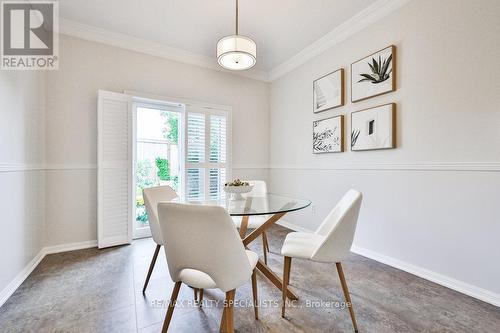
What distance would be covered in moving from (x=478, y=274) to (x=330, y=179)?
1.65m

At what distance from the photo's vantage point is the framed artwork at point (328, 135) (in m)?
2.95

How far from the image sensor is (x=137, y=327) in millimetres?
1467

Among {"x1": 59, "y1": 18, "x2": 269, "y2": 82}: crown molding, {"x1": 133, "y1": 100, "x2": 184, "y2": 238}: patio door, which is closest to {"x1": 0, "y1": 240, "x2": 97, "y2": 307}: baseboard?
{"x1": 133, "y1": 100, "x2": 184, "y2": 238}: patio door

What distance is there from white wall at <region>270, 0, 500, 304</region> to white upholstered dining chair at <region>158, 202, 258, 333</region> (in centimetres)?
197

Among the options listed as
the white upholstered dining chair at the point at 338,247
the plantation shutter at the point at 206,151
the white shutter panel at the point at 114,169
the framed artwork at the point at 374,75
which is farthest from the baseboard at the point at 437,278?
the white shutter panel at the point at 114,169

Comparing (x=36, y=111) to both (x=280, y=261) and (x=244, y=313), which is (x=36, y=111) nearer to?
(x=244, y=313)

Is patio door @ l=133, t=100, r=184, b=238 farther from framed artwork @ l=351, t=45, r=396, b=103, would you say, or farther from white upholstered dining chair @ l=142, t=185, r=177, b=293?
framed artwork @ l=351, t=45, r=396, b=103

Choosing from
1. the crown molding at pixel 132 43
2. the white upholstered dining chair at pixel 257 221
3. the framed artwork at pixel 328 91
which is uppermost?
the crown molding at pixel 132 43

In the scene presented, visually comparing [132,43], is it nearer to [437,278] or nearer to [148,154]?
[148,154]

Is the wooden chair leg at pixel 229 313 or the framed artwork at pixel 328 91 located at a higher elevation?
the framed artwork at pixel 328 91

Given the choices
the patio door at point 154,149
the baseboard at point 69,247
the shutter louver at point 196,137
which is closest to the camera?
the baseboard at point 69,247

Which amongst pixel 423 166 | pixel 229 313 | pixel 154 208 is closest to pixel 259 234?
pixel 229 313

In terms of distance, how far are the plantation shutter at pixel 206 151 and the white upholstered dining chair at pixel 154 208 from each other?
1.40 metres

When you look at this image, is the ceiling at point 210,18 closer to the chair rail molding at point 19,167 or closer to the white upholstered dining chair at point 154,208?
the chair rail molding at point 19,167
